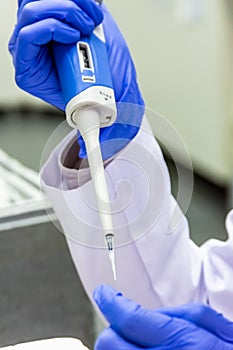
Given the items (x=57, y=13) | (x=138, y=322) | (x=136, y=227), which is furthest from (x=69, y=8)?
(x=138, y=322)

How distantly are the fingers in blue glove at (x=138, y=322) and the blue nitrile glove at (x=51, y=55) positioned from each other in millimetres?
245

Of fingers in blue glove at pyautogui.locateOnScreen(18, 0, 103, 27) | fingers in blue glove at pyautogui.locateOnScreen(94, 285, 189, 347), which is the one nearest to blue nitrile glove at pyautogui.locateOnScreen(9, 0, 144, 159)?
fingers in blue glove at pyautogui.locateOnScreen(18, 0, 103, 27)

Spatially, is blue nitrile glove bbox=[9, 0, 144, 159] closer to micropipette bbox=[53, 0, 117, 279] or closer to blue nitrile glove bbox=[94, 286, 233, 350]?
micropipette bbox=[53, 0, 117, 279]

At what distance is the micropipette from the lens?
71cm

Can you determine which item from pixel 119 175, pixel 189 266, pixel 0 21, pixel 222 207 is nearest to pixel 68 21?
pixel 119 175

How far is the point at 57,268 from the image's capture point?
1.12 meters

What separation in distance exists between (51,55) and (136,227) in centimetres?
26

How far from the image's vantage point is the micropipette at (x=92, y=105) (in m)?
0.71

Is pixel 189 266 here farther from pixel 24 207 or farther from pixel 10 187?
pixel 10 187

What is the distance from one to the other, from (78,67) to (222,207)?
7.57 feet

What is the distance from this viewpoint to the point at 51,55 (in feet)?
2.71


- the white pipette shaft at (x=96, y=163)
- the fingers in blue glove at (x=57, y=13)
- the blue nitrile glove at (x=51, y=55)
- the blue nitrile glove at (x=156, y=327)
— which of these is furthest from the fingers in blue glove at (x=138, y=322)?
the fingers in blue glove at (x=57, y=13)

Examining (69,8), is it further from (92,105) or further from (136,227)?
(136,227)

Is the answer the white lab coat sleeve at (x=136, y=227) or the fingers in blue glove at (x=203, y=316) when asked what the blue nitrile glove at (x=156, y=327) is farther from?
the white lab coat sleeve at (x=136, y=227)
